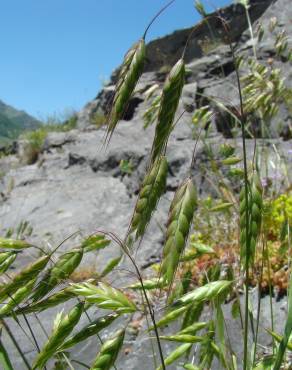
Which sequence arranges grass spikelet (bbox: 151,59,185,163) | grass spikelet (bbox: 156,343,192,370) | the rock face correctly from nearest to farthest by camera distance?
1. grass spikelet (bbox: 151,59,185,163)
2. grass spikelet (bbox: 156,343,192,370)
3. the rock face

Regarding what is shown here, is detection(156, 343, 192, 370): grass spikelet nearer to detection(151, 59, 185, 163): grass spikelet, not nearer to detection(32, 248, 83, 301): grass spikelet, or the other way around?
detection(32, 248, 83, 301): grass spikelet

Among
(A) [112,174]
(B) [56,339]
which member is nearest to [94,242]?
(B) [56,339]

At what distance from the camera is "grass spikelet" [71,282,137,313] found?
0.87 m

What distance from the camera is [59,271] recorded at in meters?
0.97

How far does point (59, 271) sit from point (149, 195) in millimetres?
235

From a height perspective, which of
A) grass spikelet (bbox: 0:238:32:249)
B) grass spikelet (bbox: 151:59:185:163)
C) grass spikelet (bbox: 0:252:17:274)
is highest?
grass spikelet (bbox: 151:59:185:163)

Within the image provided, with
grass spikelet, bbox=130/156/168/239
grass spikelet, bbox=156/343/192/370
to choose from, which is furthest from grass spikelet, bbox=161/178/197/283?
grass spikelet, bbox=156/343/192/370

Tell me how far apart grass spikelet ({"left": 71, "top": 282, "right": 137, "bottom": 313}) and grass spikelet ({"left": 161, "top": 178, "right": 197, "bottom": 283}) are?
0.09 meters

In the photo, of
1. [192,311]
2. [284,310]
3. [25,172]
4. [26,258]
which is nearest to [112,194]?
[26,258]

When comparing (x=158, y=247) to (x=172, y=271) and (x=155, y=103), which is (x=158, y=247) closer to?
(x=155, y=103)

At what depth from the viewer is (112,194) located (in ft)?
20.9

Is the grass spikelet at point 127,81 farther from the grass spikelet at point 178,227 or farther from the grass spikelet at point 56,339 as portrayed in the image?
the grass spikelet at point 56,339

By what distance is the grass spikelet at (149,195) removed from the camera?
89 cm

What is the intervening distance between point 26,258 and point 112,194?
1.45 meters
